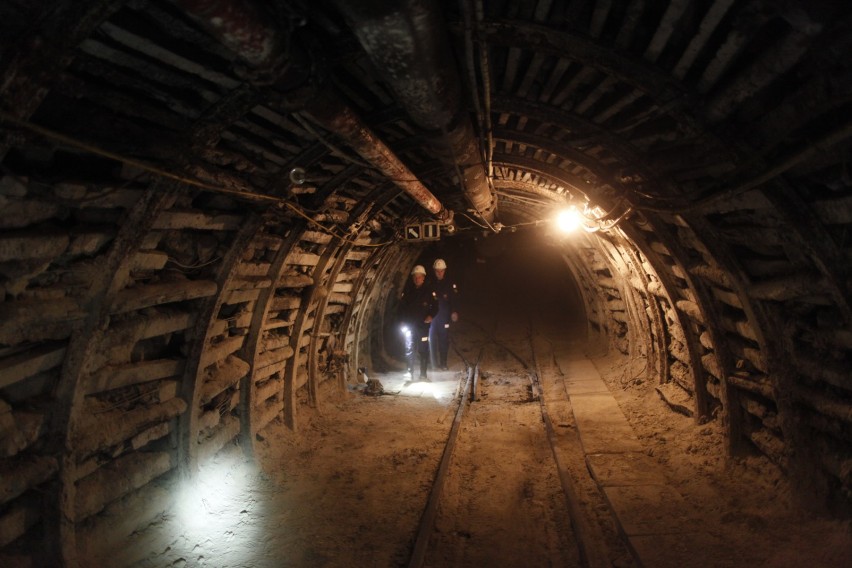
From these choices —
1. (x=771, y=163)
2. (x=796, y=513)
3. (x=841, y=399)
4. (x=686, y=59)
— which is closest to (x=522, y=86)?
(x=686, y=59)

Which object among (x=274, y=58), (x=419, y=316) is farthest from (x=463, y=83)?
(x=419, y=316)

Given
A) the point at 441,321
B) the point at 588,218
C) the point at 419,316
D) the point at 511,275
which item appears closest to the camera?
the point at 588,218

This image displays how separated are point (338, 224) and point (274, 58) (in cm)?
391

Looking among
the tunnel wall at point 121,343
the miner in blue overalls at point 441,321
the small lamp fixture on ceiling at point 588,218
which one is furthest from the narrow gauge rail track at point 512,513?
the miner in blue overalls at point 441,321

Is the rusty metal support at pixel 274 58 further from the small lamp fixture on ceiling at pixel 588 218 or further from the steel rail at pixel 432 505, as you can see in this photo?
the steel rail at pixel 432 505

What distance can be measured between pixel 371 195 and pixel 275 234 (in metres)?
1.54

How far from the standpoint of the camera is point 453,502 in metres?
5.47

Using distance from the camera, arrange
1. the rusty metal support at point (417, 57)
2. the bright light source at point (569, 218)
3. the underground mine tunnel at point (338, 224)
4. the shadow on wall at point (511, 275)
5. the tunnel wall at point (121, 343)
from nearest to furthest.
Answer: the rusty metal support at point (417, 57)
the underground mine tunnel at point (338, 224)
the tunnel wall at point (121, 343)
the bright light source at point (569, 218)
the shadow on wall at point (511, 275)

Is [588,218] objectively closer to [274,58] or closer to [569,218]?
[569,218]

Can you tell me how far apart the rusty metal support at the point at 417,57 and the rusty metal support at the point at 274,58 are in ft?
1.35

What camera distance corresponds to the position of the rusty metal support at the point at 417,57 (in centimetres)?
236

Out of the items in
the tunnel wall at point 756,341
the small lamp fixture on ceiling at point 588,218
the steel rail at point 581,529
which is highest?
the small lamp fixture on ceiling at point 588,218

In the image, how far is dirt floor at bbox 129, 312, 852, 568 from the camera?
14.4 feet

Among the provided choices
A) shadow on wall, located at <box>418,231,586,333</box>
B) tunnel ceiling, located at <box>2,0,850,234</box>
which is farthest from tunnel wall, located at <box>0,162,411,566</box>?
shadow on wall, located at <box>418,231,586,333</box>
